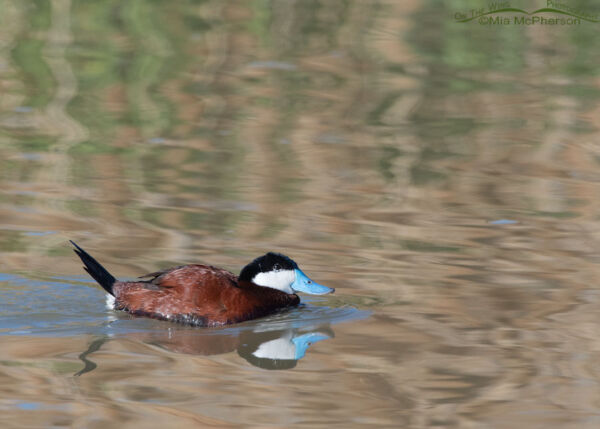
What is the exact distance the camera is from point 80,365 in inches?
281

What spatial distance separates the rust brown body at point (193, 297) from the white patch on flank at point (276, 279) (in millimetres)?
165

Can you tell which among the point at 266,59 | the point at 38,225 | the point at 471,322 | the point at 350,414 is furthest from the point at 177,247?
the point at 266,59

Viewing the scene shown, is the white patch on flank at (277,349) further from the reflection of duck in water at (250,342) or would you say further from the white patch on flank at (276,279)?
the white patch on flank at (276,279)

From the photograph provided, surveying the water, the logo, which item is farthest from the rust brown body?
the logo

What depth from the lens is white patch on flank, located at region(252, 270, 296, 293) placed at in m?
8.61

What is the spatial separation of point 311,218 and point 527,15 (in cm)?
1290

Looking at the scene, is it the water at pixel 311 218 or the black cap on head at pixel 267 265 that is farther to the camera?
the black cap on head at pixel 267 265

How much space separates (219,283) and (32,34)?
43.9 feet

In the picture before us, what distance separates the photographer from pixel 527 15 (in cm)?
2227

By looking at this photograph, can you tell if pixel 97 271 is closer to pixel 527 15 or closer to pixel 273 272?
pixel 273 272

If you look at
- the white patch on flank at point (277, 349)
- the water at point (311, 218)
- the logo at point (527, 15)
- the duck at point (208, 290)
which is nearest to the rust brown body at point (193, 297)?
the duck at point (208, 290)

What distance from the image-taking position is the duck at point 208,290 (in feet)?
26.8

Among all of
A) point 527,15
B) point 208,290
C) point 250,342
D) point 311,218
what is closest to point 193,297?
point 208,290

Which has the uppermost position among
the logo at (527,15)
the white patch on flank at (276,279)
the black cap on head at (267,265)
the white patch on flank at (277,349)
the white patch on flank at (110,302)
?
the logo at (527,15)
